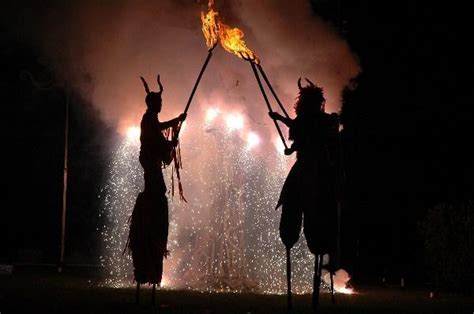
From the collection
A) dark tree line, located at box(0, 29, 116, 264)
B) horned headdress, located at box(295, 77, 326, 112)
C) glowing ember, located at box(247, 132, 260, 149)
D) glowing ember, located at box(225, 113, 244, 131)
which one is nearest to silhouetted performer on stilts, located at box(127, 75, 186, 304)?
horned headdress, located at box(295, 77, 326, 112)

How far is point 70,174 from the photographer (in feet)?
101

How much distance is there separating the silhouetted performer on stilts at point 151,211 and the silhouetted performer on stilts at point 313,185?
170 centimetres

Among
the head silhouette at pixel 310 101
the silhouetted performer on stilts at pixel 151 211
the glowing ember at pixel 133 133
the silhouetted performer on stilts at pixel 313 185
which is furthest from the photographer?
the glowing ember at pixel 133 133

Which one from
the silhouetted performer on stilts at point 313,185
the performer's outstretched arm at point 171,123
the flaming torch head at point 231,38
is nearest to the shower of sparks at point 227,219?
the flaming torch head at point 231,38

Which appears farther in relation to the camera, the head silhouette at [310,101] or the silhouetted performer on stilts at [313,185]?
the head silhouette at [310,101]

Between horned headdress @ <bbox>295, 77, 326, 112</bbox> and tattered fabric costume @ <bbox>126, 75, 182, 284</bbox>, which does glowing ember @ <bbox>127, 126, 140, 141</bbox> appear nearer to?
tattered fabric costume @ <bbox>126, 75, 182, 284</bbox>

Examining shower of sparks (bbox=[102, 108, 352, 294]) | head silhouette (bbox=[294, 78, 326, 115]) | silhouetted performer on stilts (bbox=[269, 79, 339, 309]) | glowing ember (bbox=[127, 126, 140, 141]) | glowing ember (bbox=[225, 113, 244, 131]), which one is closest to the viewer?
silhouetted performer on stilts (bbox=[269, 79, 339, 309])

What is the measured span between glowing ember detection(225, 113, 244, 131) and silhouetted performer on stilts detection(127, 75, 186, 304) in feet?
19.3

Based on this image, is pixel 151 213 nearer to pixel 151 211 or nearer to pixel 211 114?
pixel 151 211

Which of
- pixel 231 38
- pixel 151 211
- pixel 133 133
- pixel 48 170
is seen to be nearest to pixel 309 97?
pixel 151 211

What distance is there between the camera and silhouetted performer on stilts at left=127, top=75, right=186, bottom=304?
10.2 metres

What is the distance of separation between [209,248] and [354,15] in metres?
8.94

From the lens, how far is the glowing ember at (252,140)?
1638 cm

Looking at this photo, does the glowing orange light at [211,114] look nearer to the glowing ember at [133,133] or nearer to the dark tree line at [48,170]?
the glowing ember at [133,133]
